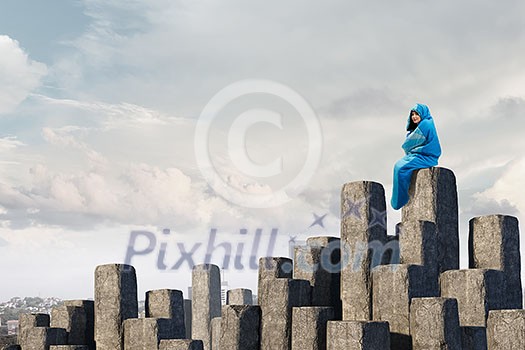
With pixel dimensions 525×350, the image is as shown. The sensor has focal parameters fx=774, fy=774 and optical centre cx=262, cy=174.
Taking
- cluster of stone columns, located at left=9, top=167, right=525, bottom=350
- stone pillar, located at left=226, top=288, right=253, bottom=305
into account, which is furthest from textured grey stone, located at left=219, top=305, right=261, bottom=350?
stone pillar, located at left=226, top=288, right=253, bottom=305

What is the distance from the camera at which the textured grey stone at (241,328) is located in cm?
868

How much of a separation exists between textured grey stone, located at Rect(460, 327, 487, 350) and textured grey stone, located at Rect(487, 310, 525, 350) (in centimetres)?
17

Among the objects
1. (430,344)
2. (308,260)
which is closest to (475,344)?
(430,344)

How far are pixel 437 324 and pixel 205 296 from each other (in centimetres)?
811

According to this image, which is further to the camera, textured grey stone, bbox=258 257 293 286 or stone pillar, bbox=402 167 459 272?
textured grey stone, bbox=258 257 293 286

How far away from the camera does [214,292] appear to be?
49.9ft

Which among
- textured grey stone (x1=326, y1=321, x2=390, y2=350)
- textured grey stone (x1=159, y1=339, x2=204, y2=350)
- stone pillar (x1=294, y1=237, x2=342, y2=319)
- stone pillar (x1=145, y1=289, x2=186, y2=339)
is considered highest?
stone pillar (x1=294, y1=237, x2=342, y2=319)

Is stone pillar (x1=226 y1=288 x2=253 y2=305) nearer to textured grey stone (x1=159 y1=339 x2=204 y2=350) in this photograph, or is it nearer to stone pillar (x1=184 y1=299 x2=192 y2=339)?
stone pillar (x1=184 y1=299 x2=192 y2=339)

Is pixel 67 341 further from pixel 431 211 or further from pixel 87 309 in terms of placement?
pixel 431 211

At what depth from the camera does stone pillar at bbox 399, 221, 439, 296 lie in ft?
27.2

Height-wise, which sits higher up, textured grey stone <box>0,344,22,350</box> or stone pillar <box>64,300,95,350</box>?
stone pillar <box>64,300,95,350</box>

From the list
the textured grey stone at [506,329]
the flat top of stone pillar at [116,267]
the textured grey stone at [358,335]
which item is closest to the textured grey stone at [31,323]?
the flat top of stone pillar at [116,267]

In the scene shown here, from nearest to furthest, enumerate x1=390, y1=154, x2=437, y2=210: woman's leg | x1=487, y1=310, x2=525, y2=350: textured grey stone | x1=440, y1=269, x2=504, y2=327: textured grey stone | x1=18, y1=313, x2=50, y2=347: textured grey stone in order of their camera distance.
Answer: x1=487, y1=310, x2=525, y2=350: textured grey stone → x1=440, y1=269, x2=504, y2=327: textured grey stone → x1=390, y1=154, x2=437, y2=210: woman's leg → x1=18, y1=313, x2=50, y2=347: textured grey stone

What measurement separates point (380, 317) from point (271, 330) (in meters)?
1.26
